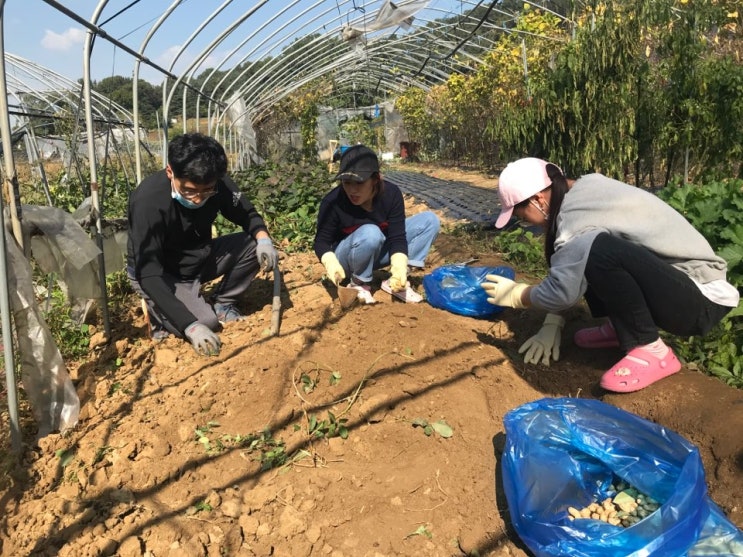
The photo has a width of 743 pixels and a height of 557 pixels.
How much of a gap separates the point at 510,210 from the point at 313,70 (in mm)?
12966

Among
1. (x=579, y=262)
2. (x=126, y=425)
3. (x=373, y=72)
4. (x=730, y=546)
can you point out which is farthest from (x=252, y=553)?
(x=373, y=72)

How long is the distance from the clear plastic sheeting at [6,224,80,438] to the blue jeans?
169 centimetres

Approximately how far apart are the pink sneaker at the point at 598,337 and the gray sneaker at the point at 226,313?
1.95 metres

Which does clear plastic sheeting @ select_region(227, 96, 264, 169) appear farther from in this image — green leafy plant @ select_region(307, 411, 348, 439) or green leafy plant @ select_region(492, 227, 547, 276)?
green leafy plant @ select_region(307, 411, 348, 439)

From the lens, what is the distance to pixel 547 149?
560 centimetres

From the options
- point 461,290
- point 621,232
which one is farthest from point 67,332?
point 621,232

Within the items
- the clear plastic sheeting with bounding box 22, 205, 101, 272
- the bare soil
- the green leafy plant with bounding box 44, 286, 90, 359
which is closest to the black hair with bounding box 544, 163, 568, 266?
the bare soil

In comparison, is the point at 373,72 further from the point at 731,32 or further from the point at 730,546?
the point at 730,546

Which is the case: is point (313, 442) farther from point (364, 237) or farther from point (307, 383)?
point (364, 237)

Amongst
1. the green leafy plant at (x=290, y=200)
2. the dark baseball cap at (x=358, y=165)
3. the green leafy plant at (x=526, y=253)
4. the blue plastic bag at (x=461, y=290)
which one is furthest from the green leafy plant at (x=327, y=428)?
the green leafy plant at (x=290, y=200)

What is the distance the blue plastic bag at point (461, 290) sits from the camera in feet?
10.3

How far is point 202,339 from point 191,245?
0.73m

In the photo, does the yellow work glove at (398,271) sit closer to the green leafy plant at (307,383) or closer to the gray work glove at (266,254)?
the gray work glove at (266,254)

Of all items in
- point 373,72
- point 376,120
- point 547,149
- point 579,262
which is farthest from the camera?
point 376,120
